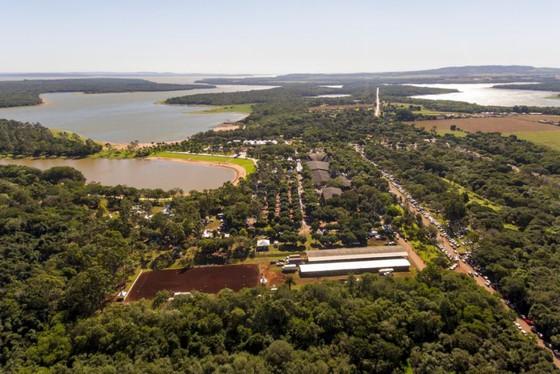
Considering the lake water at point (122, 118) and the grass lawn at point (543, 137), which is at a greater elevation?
the lake water at point (122, 118)

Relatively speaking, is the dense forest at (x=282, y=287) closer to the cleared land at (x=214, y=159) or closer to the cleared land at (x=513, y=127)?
the cleared land at (x=214, y=159)

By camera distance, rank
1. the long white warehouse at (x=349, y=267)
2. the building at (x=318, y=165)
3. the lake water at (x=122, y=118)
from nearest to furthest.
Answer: the long white warehouse at (x=349, y=267)
the building at (x=318, y=165)
the lake water at (x=122, y=118)

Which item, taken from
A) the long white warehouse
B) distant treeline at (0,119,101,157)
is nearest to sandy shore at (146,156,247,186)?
distant treeline at (0,119,101,157)

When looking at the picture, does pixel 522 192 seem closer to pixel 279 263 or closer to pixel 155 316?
pixel 279 263

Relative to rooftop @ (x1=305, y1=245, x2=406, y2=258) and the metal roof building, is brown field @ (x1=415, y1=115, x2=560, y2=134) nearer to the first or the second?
rooftop @ (x1=305, y1=245, x2=406, y2=258)

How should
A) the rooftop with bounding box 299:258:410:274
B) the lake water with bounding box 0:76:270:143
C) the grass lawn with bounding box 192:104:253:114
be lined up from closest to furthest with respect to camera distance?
1. the rooftop with bounding box 299:258:410:274
2. the lake water with bounding box 0:76:270:143
3. the grass lawn with bounding box 192:104:253:114

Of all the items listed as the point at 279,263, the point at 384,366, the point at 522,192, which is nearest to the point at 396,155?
the point at 522,192

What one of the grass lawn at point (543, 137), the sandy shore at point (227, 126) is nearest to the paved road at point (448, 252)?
the grass lawn at point (543, 137)
